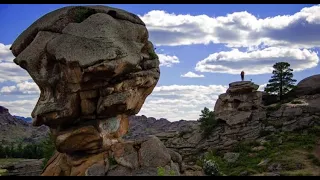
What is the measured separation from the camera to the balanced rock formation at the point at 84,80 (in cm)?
3572

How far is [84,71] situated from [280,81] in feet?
168

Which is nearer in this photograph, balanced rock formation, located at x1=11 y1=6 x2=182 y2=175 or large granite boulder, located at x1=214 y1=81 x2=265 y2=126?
balanced rock formation, located at x1=11 y1=6 x2=182 y2=175

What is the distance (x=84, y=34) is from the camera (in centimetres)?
3641

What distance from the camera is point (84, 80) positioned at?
36062mm

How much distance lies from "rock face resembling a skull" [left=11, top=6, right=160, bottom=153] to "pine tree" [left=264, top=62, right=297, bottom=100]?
43.0 meters

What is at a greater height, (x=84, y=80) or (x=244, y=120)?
(x=84, y=80)

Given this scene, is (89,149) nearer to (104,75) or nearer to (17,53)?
(104,75)

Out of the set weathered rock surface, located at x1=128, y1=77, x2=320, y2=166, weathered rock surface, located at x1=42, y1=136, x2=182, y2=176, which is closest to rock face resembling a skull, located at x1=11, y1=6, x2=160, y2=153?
weathered rock surface, located at x1=42, y1=136, x2=182, y2=176

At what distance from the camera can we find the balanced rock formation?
35.7m

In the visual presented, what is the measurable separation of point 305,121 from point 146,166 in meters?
39.0

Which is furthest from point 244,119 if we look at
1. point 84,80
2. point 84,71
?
point 84,71

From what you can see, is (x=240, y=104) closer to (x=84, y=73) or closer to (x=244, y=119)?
(x=244, y=119)

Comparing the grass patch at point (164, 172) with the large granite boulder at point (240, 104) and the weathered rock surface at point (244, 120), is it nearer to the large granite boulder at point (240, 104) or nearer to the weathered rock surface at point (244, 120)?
the weathered rock surface at point (244, 120)

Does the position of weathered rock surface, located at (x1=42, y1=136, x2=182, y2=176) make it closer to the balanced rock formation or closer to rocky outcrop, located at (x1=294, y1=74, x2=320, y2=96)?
the balanced rock formation
